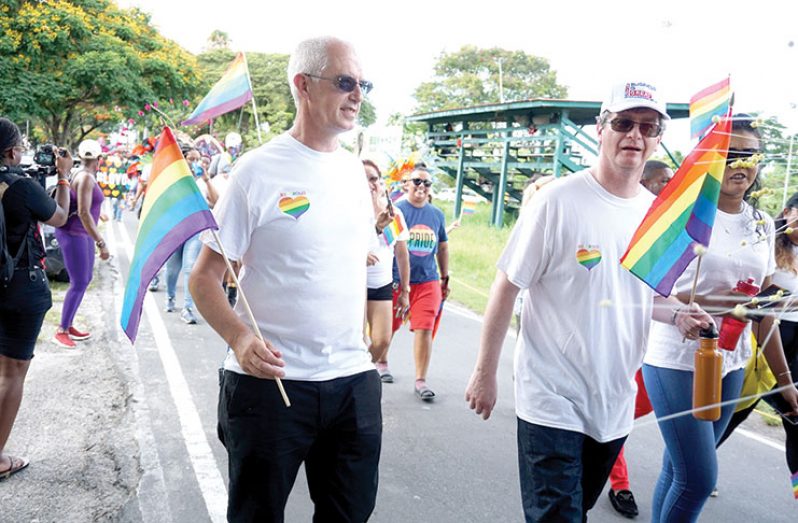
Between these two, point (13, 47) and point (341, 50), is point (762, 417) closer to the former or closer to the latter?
point (341, 50)

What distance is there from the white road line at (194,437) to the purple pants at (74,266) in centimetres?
87

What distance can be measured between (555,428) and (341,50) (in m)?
1.61

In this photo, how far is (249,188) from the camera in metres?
2.50

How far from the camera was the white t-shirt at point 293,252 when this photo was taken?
8.18ft

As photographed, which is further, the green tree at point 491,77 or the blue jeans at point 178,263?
the green tree at point 491,77

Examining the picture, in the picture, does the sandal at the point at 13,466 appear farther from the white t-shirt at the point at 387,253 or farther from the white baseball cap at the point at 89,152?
the white baseball cap at the point at 89,152

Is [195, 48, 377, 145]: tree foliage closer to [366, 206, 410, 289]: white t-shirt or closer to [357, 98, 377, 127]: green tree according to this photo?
[357, 98, 377, 127]: green tree

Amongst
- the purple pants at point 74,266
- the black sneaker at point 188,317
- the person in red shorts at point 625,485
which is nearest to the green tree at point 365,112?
the person in red shorts at point 625,485

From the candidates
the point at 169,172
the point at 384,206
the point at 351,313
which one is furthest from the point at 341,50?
the point at 384,206

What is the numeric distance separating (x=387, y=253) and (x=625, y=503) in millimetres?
2637

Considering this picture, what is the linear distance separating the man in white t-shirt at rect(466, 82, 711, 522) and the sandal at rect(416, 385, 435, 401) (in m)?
3.14

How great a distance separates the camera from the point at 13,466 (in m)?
3.91

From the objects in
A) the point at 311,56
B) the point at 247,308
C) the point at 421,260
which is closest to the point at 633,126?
the point at 311,56

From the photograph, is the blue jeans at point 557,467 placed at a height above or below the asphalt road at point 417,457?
above
